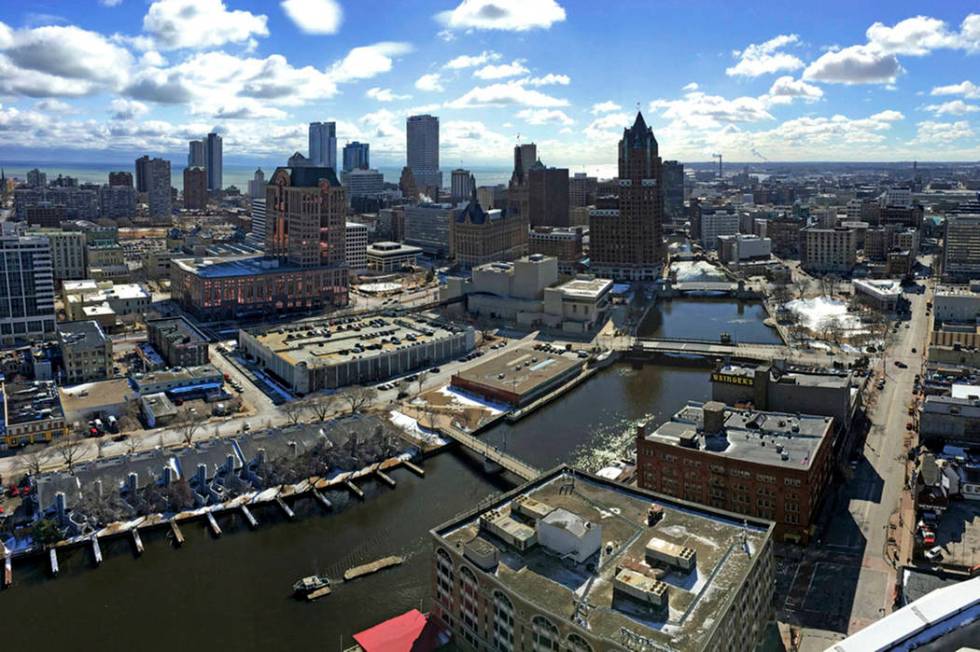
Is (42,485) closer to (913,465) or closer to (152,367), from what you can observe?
(152,367)

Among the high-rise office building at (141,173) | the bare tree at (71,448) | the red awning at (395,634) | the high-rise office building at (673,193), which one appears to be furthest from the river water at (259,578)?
the high-rise office building at (141,173)

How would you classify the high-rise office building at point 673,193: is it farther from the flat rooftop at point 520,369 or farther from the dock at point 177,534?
the dock at point 177,534

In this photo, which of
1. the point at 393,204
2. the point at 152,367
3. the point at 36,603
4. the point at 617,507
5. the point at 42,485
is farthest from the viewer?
the point at 393,204

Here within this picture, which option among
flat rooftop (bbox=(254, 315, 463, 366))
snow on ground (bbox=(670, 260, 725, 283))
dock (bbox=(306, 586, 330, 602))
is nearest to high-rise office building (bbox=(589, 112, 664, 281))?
snow on ground (bbox=(670, 260, 725, 283))

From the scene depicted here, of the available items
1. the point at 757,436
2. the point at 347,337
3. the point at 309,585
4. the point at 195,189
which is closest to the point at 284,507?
the point at 309,585

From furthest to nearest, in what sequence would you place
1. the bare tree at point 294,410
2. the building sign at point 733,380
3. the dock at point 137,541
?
the bare tree at point 294,410 → the building sign at point 733,380 → the dock at point 137,541

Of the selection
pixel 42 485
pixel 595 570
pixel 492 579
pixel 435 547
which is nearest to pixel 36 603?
pixel 42 485
